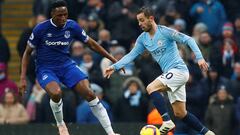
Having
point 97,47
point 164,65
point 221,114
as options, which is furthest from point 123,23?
point 164,65

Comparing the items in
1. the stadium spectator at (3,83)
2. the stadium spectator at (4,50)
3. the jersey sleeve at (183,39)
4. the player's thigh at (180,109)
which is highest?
the jersey sleeve at (183,39)

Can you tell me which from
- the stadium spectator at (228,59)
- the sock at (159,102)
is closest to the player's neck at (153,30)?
the sock at (159,102)

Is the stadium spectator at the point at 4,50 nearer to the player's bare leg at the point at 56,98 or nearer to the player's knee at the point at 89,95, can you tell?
the player's bare leg at the point at 56,98

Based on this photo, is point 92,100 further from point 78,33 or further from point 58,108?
point 78,33

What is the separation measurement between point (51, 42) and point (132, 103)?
466 cm

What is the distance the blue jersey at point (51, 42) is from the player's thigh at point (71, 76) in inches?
4.6

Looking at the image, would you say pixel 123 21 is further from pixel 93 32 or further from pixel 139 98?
pixel 139 98

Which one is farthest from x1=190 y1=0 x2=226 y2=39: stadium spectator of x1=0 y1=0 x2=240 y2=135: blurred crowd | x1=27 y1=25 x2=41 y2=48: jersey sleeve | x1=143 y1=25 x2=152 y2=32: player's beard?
x1=27 y1=25 x2=41 y2=48: jersey sleeve

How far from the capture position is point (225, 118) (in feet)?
66.5

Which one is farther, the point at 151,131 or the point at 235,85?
the point at 235,85

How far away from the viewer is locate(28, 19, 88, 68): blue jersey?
16656 millimetres

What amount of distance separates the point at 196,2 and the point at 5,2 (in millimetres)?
6033

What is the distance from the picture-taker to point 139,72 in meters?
21.8

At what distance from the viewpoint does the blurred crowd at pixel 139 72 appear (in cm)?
2058
